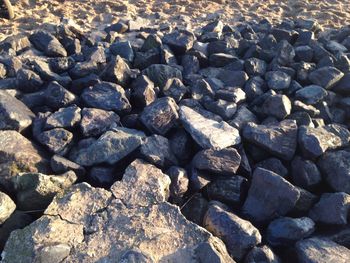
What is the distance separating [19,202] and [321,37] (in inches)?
153

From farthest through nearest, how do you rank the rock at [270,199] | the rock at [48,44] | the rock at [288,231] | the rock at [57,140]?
the rock at [48,44]
the rock at [57,140]
the rock at [270,199]
the rock at [288,231]

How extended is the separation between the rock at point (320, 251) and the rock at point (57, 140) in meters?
1.69

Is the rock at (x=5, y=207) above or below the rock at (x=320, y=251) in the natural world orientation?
below

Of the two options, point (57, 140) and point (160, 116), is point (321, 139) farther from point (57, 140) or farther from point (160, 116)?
point (57, 140)

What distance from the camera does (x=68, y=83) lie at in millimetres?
3771

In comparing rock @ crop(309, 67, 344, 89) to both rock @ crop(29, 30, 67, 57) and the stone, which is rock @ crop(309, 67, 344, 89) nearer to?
the stone

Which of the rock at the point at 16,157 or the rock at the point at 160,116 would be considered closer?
the rock at the point at 16,157

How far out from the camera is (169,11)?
6074 mm

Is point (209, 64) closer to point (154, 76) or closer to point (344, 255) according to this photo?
point (154, 76)

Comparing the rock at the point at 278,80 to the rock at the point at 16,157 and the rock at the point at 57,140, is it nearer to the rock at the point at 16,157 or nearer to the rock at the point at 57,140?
the rock at the point at 57,140

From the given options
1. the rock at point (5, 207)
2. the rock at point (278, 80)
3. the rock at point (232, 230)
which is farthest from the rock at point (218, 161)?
the rock at point (5, 207)

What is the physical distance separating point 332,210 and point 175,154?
44.3 inches

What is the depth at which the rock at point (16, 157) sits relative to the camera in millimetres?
2918

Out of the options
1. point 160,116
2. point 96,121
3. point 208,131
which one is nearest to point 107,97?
point 96,121
